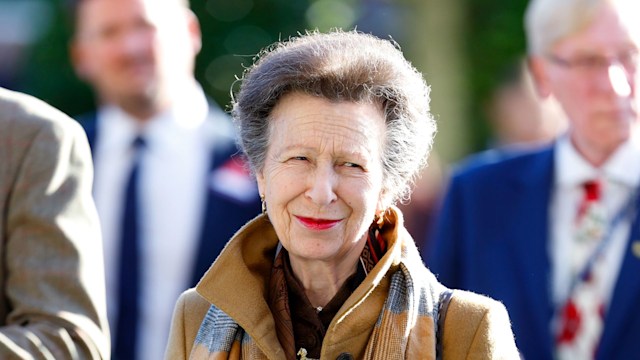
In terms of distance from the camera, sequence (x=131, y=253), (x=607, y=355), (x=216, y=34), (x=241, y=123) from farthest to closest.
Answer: (x=216, y=34)
(x=131, y=253)
(x=607, y=355)
(x=241, y=123)

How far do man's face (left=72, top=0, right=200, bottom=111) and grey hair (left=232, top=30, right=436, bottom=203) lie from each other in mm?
2458

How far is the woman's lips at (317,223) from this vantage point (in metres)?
4.03

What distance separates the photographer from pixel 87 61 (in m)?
6.99

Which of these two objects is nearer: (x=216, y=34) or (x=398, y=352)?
(x=398, y=352)

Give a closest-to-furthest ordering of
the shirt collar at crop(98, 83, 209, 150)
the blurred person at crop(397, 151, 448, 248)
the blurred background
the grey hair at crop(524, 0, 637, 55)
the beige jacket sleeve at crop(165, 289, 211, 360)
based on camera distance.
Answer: the beige jacket sleeve at crop(165, 289, 211, 360) → the grey hair at crop(524, 0, 637, 55) → the shirt collar at crop(98, 83, 209, 150) → the blurred person at crop(397, 151, 448, 248) → the blurred background

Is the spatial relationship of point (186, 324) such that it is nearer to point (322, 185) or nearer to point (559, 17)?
point (322, 185)

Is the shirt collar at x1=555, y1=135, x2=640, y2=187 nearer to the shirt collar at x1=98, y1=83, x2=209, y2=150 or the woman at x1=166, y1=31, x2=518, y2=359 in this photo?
the woman at x1=166, y1=31, x2=518, y2=359

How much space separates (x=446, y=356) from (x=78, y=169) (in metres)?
1.10

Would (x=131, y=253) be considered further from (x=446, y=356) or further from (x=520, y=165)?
(x=446, y=356)

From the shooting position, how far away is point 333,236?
13.2ft

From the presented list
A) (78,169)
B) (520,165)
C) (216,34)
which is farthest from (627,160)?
(216,34)

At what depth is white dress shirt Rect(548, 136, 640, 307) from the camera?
17.9 ft

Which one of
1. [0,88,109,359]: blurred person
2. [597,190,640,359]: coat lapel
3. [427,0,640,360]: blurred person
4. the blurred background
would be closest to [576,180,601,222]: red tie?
[427,0,640,360]: blurred person

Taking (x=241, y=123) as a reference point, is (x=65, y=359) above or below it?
below
